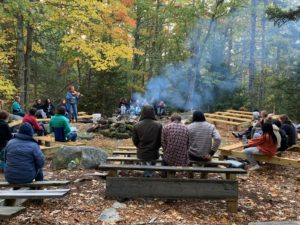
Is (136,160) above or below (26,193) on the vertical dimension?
above

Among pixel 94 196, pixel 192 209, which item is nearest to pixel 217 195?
A: pixel 192 209

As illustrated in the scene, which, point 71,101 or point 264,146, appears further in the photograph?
point 71,101

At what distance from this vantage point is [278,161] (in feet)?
26.0

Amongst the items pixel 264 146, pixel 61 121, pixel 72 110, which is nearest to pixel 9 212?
pixel 61 121

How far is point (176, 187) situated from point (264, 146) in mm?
3463

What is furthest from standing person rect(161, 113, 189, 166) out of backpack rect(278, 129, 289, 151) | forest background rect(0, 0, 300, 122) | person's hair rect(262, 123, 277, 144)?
forest background rect(0, 0, 300, 122)

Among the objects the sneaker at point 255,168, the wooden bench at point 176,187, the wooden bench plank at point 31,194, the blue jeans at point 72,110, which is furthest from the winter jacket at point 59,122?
the blue jeans at point 72,110

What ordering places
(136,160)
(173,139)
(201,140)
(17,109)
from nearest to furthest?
(173,139)
(136,160)
(201,140)
(17,109)

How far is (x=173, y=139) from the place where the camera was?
228 inches

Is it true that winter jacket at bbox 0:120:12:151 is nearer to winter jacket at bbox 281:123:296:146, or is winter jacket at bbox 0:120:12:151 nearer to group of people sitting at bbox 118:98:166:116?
winter jacket at bbox 281:123:296:146

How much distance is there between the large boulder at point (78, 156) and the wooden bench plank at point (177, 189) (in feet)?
6.72

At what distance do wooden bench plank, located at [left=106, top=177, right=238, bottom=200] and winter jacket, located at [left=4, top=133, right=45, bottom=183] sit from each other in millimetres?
1169

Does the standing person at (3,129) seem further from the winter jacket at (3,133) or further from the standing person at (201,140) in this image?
the standing person at (201,140)

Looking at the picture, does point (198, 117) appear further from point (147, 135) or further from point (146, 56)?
point (146, 56)
